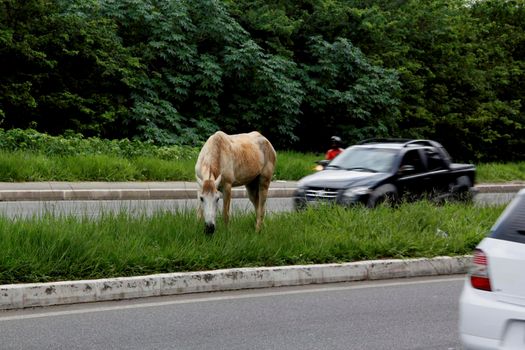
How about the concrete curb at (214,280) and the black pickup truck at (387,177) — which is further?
the black pickup truck at (387,177)

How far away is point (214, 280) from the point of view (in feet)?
26.8

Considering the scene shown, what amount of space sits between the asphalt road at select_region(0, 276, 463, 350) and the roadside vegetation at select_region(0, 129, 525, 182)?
40.6ft

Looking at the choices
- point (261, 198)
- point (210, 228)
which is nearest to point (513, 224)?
point (210, 228)

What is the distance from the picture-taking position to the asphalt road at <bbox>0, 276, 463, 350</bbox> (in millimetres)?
6367

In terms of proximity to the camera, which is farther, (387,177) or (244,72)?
(244,72)

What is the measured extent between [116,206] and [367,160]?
4.79 meters

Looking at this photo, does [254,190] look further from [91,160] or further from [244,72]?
[244,72]

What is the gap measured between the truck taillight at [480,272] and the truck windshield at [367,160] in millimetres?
9199

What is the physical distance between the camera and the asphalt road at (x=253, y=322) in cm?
637

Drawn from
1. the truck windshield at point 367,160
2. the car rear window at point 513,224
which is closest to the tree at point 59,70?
the truck windshield at point 367,160

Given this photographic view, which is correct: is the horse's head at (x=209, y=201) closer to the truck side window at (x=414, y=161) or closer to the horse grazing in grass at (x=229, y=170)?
the horse grazing in grass at (x=229, y=170)

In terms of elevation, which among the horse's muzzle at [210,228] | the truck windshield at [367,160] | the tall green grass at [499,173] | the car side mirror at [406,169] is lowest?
the tall green grass at [499,173]

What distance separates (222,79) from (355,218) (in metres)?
17.8

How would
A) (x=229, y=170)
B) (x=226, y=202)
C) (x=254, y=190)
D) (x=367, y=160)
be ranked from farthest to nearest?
1. (x=367, y=160)
2. (x=254, y=190)
3. (x=229, y=170)
4. (x=226, y=202)
